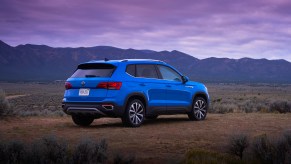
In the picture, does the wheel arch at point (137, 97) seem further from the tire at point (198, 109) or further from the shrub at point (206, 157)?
the shrub at point (206, 157)

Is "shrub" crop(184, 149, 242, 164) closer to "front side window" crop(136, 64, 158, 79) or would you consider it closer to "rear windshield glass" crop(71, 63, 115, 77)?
"rear windshield glass" crop(71, 63, 115, 77)

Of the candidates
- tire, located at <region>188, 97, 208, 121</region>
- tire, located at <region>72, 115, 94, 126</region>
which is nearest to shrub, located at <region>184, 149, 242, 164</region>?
tire, located at <region>72, 115, 94, 126</region>

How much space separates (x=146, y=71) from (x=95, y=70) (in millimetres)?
1579

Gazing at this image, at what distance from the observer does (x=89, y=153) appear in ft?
23.9

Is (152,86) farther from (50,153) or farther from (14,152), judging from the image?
(14,152)

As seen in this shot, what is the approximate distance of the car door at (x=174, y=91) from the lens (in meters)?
14.0

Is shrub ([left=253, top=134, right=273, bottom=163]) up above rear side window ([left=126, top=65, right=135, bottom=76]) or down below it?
below

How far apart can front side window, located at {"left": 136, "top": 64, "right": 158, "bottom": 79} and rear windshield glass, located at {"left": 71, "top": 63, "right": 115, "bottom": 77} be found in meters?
0.95

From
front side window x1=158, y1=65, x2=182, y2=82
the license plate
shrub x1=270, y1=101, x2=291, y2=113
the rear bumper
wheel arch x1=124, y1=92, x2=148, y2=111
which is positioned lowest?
shrub x1=270, y1=101, x2=291, y2=113

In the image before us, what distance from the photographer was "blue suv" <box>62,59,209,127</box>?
40.1 feet

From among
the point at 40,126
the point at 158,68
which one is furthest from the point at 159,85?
the point at 40,126

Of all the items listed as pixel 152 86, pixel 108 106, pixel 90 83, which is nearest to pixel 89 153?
pixel 108 106

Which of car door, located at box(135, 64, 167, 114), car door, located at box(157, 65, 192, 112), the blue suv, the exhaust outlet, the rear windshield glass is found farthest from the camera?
car door, located at box(157, 65, 192, 112)

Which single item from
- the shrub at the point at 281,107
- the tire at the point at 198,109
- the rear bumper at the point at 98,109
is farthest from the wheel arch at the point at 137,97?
the shrub at the point at 281,107
